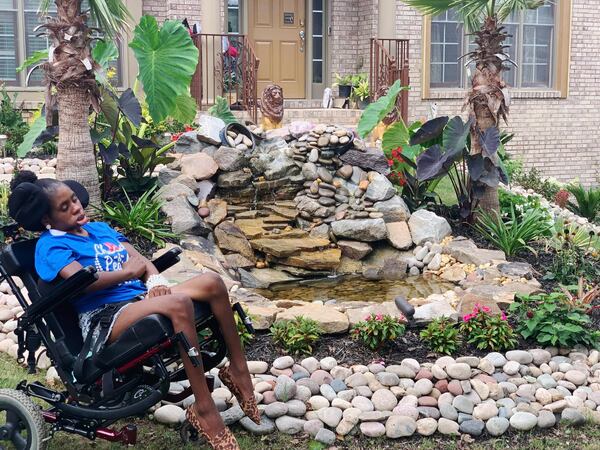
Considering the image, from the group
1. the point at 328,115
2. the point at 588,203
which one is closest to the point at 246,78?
the point at 328,115

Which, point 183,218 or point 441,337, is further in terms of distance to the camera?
point 183,218

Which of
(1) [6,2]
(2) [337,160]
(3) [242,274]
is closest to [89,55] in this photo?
(3) [242,274]

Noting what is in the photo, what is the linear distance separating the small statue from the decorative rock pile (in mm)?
5955

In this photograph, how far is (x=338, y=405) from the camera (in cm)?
432

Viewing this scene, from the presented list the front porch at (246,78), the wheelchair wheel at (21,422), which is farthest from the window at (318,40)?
the wheelchair wheel at (21,422)

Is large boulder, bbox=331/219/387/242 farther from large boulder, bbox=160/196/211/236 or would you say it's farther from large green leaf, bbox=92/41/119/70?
large green leaf, bbox=92/41/119/70

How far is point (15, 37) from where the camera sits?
11.7m

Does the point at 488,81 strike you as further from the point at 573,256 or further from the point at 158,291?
the point at 158,291

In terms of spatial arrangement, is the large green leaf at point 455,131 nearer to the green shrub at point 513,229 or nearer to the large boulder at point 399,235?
the green shrub at point 513,229

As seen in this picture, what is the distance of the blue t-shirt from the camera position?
3.59 meters

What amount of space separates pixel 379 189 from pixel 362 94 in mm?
4268

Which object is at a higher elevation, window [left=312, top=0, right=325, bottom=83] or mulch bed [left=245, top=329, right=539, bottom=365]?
window [left=312, top=0, right=325, bottom=83]

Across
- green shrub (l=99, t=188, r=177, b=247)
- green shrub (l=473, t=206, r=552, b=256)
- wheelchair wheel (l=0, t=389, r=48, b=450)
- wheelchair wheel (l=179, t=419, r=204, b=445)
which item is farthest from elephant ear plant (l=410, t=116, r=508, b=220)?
wheelchair wheel (l=0, t=389, r=48, b=450)

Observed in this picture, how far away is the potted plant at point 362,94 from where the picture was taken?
12336 millimetres
